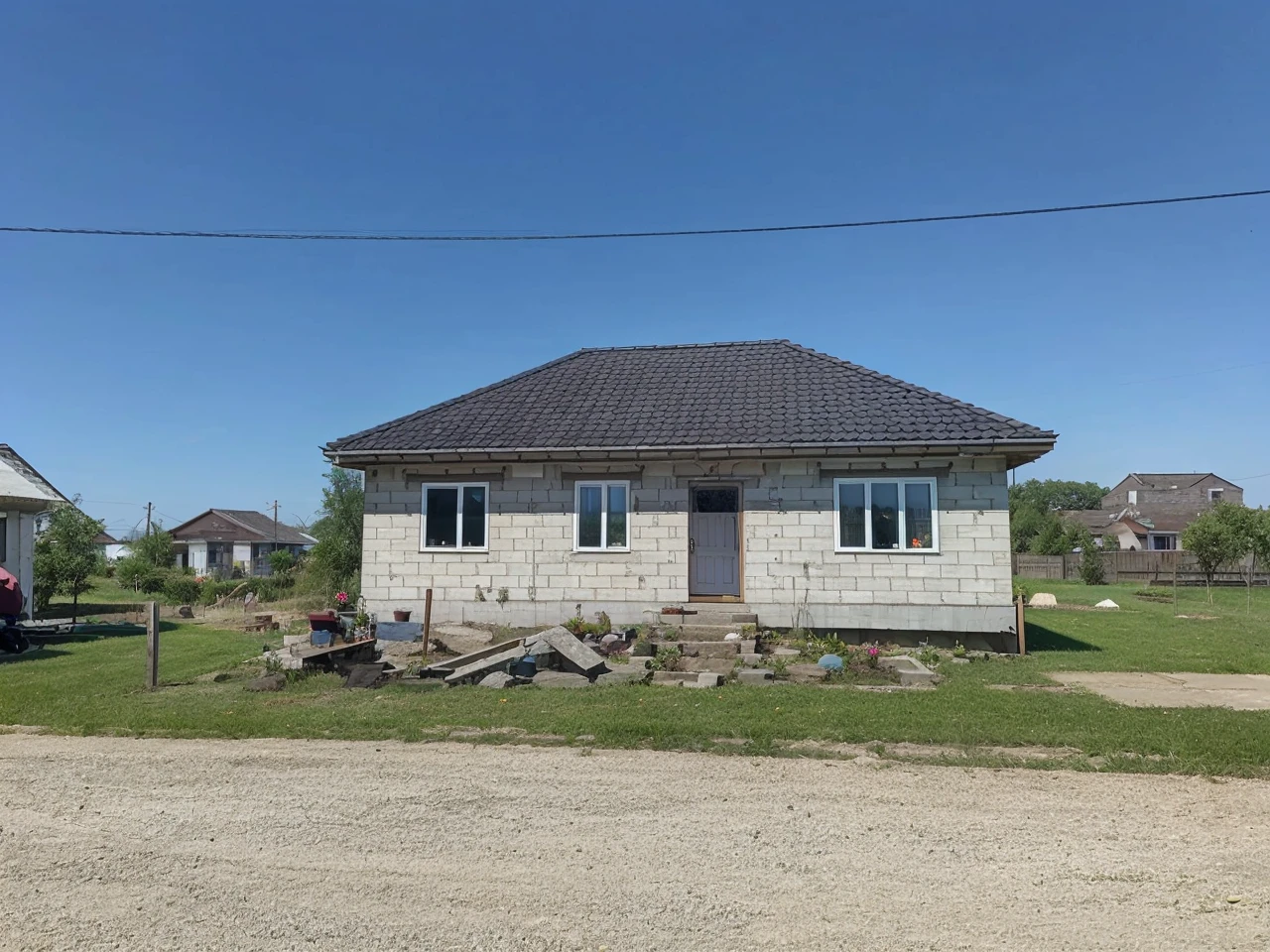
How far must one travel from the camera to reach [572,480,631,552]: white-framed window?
15.7 metres

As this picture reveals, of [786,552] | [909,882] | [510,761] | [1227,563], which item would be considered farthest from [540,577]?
[1227,563]

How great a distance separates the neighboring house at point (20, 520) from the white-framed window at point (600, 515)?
580 inches

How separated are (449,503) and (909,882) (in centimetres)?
1284

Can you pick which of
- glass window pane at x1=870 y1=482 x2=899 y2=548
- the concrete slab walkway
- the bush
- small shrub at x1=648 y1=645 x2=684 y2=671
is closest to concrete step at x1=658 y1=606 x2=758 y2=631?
small shrub at x1=648 y1=645 x2=684 y2=671

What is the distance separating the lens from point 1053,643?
51.9ft

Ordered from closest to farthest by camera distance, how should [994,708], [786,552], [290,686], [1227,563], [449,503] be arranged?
[994,708], [290,686], [786,552], [449,503], [1227,563]

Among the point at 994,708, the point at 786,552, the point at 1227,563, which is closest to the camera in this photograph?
the point at 994,708

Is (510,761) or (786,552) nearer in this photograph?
(510,761)

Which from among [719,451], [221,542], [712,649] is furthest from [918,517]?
[221,542]

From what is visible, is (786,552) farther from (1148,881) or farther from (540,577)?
(1148,881)

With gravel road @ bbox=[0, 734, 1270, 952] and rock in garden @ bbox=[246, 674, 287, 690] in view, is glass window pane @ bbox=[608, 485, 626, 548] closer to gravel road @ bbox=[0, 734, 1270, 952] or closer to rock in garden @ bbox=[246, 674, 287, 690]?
rock in garden @ bbox=[246, 674, 287, 690]

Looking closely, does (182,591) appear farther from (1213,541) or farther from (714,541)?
(1213,541)

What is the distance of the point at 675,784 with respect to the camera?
6375 mm

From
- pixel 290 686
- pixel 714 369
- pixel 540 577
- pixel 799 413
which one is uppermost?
pixel 714 369
